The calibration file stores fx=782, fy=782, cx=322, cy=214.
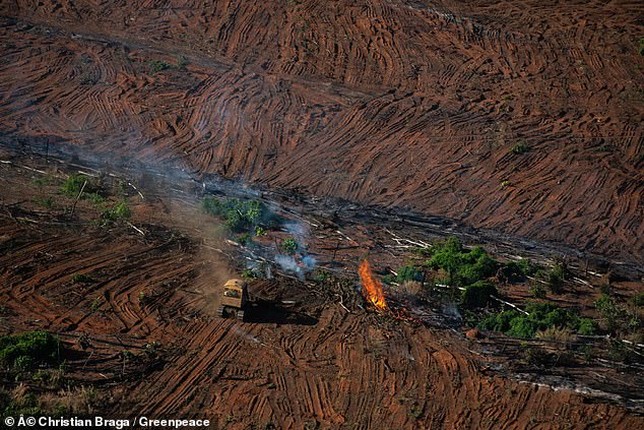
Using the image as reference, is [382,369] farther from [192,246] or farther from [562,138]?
[562,138]

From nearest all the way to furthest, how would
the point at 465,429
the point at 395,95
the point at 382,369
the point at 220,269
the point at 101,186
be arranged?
the point at 465,429
the point at 382,369
the point at 220,269
the point at 101,186
the point at 395,95

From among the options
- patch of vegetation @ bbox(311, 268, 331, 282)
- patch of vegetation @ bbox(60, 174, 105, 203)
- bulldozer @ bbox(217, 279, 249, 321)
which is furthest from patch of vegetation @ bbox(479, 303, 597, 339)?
patch of vegetation @ bbox(60, 174, 105, 203)

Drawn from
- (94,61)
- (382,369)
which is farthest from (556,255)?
(94,61)

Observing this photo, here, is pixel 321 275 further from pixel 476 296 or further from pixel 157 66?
pixel 157 66

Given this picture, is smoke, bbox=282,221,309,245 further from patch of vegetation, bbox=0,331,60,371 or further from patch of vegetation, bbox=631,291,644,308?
patch of vegetation, bbox=631,291,644,308

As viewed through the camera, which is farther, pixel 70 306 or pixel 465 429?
pixel 70 306

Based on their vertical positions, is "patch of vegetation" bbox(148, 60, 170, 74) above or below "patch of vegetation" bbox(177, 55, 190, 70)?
below

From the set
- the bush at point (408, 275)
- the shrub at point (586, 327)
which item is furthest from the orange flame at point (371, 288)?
the shrub at point (586, 327)
